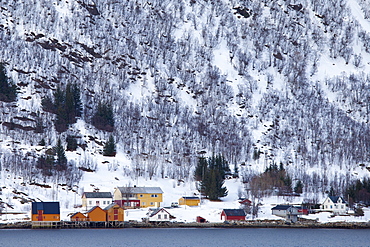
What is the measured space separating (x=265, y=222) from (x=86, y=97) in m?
78.5

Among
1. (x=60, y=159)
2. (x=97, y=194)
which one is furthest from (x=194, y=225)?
(x=60, y=159)

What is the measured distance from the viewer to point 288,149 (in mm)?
161250

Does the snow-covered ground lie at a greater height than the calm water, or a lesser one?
greater

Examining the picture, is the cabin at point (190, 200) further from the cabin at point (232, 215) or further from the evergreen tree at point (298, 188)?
the evergreen tree at point (298, 188)

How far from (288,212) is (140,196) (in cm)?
2676

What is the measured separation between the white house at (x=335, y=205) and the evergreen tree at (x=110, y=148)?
4821 cm

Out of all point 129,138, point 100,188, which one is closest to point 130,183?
point 100,188

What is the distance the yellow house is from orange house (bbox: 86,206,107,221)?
12187 mm

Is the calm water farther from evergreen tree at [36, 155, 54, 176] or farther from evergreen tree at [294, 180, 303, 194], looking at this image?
evergreen tree at [36, 155, 54, 176]

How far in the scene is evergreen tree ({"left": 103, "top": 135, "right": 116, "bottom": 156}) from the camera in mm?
138750

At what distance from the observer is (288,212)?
103 m

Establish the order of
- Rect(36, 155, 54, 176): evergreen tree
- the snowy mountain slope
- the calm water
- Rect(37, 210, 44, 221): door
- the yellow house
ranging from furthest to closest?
the snowy mountain slope → Rect(36, 155, 54, 176): evergreen tree → the yellow house → Rect(37, 210, 44, 221): door → the calm water

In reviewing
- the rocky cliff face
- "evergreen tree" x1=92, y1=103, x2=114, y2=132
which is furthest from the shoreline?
"evergreen tree" x1=92, y1=103, x2=114, y2=132

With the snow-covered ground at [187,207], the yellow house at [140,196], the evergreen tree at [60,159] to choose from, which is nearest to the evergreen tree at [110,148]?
the evergreen tree at [60,159]
